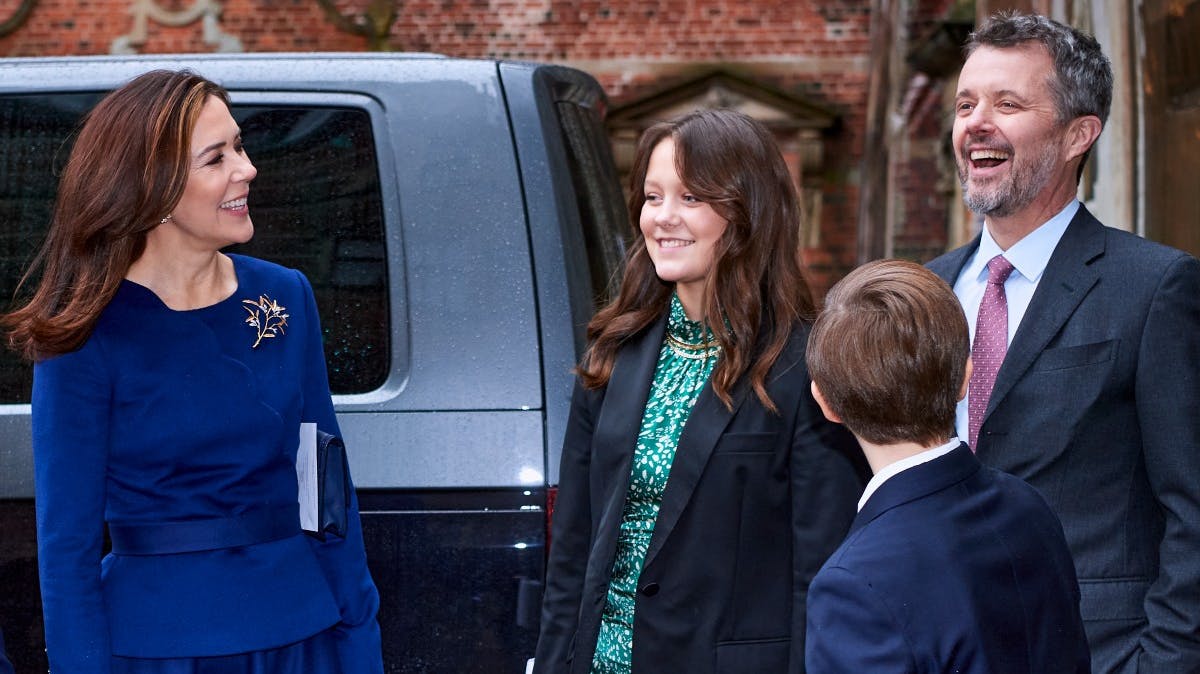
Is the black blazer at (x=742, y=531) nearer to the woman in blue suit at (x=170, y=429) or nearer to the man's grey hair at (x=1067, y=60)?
the woman in blue suit at (x=170, y=429)

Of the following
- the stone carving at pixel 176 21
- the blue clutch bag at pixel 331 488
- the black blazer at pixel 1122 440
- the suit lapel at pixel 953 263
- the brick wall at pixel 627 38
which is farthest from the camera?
the stone carving at pixel 176 21

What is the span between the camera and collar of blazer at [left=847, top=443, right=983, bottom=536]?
1.64m

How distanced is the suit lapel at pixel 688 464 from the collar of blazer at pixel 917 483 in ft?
1.55

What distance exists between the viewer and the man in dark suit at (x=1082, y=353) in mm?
2051

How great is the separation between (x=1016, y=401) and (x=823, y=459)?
0.33 meters

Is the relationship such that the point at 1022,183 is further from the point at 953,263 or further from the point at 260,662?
the point at 260,662

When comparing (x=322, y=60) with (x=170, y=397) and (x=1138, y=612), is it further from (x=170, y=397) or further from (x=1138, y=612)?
(x=1138, y=612)

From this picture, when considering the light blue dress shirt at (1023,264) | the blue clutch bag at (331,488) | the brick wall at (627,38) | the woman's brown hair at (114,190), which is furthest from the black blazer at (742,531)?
the brick wall at (627,38)

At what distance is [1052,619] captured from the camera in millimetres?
1622

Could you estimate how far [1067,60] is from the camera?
7.64 ft

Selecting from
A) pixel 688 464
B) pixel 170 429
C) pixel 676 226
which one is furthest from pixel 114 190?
pixel 688 464

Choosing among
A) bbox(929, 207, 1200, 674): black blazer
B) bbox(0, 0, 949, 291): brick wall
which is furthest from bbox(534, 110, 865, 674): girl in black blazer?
bbox(0, 0, 949, 291): brick wall

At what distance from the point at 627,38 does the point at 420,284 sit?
8087 millimetres

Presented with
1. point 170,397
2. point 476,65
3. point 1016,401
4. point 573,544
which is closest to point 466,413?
point 573,544
